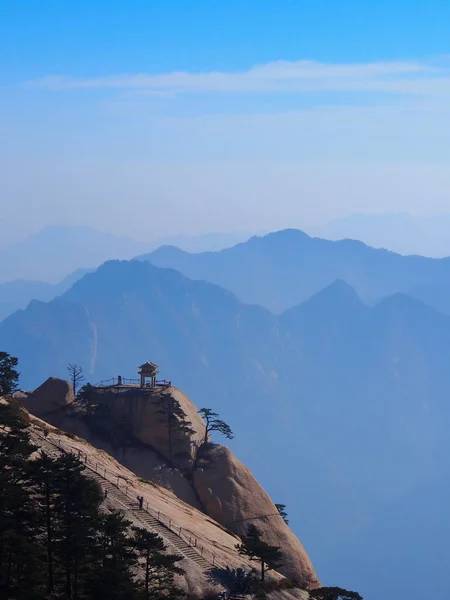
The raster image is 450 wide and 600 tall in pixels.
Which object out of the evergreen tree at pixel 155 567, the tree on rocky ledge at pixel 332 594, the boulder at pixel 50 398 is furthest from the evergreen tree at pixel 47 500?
the boulder at pixel 50 398

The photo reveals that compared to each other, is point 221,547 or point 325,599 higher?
point 221,547

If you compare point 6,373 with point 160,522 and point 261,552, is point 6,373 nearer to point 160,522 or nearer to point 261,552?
point 160,522

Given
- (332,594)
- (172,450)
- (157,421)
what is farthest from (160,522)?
(157,421)

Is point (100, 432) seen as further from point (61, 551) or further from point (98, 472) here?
point (61, 551)

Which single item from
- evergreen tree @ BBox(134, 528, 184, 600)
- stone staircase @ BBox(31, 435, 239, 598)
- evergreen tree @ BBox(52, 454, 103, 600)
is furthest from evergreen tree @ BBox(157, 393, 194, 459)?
evergreen tree @ BBox(52, 454, 103, 600)

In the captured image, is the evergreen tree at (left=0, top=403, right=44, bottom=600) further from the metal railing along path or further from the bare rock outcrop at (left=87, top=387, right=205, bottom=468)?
the bare rock outcrop at (left=87, top=387, right=205, bottom=468)

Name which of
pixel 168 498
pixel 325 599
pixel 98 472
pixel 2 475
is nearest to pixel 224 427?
pixel 168 498
